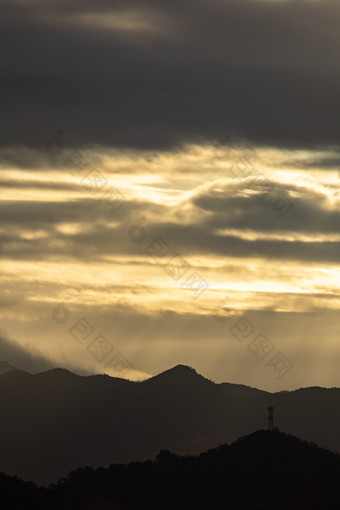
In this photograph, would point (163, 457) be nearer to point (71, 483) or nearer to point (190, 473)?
point (190, 473)

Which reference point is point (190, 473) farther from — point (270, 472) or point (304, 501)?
point (304, 501)

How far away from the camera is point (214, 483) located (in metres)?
145

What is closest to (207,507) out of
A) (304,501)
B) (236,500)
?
(236,500)

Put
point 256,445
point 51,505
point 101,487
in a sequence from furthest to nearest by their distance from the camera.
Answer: point 256,445
point 101,487
point 51,505

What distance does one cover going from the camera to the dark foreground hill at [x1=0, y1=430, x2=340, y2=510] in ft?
434

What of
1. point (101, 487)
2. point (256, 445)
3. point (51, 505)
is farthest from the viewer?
point (256, 445)

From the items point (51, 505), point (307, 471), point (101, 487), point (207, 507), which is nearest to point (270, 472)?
point (307, 471)

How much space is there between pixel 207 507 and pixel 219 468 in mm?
17160

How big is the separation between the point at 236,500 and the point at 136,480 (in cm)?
1967

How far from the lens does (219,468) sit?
496 feet

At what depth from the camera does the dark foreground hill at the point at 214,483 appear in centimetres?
13238

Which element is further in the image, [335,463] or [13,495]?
[335,463]

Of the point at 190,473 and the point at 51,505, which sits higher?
the point at 190,473

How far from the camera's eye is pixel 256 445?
15638 centimetres
